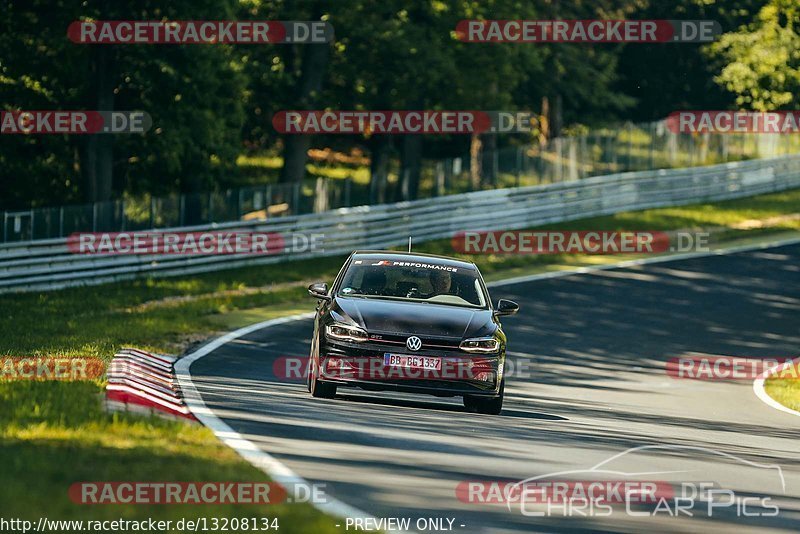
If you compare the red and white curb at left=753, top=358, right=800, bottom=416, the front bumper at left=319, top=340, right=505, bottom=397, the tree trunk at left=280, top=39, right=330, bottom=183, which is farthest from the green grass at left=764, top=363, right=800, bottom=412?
the tree trunk at left=280, top=39, right=330, bottom=183

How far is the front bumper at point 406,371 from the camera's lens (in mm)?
14211

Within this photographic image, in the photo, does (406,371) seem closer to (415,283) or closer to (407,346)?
(407,346)

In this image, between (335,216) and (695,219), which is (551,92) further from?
(335,216)

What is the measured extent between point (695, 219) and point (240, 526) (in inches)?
1464

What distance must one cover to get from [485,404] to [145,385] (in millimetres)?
3415

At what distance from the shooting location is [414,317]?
14.6 metres

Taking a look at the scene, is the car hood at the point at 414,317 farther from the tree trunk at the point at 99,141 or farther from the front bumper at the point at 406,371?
the tree trunk at the point at 99,141

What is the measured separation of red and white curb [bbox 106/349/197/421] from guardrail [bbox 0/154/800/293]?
10.7 metres

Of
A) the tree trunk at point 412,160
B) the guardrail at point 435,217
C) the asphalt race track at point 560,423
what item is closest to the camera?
the asphalt race track at point 560,423

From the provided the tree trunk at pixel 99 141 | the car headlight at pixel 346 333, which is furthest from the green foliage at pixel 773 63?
the car headlight at pixel 346 333

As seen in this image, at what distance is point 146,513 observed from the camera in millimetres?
8273

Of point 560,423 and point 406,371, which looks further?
point 560,423

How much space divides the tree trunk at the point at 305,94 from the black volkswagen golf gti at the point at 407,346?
92.1 ft

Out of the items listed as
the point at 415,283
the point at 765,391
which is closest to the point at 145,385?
the point at 415,283
